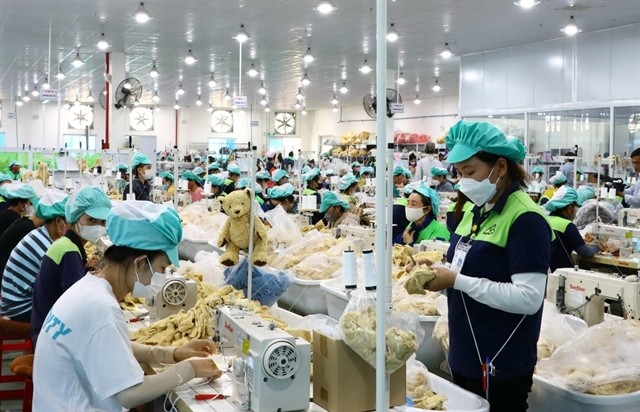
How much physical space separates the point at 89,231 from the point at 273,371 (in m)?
1.63

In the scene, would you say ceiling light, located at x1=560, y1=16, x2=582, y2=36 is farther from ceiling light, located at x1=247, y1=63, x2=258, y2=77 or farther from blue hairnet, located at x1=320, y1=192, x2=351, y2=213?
ceiling light, located at x1=247, y1=63, x2=258, y2=77

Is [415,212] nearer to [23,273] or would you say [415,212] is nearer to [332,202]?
[332,202]

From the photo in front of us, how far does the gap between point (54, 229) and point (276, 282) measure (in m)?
1.26

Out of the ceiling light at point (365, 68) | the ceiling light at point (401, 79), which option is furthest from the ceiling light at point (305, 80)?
the ceiling light at point (401, 79)

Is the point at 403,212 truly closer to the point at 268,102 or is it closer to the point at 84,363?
the point at 84,363

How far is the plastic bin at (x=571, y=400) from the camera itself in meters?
2.56

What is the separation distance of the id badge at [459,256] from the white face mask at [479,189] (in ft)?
0.55

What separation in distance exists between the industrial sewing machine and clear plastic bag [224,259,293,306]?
1.56 meters

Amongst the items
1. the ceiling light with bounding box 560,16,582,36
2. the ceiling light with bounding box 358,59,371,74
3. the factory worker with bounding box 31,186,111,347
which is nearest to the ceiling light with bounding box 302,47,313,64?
the ceiling light with bounding box 358,59,371,74

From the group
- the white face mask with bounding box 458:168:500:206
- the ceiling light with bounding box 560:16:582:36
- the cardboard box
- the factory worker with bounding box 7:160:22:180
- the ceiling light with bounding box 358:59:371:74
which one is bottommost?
the cardboard box

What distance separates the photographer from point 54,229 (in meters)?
3.81

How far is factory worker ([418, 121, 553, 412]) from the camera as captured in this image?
220 cm

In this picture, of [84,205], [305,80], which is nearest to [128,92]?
[305,80]

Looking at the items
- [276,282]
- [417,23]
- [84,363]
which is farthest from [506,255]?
[417,23]
